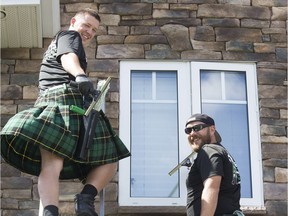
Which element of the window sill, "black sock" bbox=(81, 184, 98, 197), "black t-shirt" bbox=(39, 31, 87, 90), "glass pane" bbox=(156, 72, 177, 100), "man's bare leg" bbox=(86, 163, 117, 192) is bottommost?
the window sill

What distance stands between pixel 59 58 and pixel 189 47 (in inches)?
82.3

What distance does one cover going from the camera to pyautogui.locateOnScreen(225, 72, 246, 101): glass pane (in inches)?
205

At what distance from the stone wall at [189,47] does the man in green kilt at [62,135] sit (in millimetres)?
1531

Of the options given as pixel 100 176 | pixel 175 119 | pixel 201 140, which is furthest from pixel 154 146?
pixel 100 176

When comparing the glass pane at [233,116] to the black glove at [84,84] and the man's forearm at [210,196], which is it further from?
the black glove at [84,84]

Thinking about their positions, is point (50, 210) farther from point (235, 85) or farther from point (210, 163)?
point (235, 85)

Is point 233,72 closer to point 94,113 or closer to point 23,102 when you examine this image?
point 23,102

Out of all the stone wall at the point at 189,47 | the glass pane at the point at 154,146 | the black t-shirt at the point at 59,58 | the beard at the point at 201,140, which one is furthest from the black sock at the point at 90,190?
the stone wall at the point at 189,47

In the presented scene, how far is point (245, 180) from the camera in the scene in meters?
4.95

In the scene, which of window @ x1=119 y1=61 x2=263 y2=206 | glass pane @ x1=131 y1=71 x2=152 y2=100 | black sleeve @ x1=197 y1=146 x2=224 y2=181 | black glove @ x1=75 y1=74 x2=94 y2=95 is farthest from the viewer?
glass pane @ x1=131 y1=71 x2=152 y2=100

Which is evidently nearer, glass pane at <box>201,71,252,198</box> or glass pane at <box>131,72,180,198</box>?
glass pane at <box>131,72,180,198</box>

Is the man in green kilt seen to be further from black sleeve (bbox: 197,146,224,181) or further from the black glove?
black sleeve (bbox: 197,146,224,181)

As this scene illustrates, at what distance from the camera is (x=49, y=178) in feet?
10.2

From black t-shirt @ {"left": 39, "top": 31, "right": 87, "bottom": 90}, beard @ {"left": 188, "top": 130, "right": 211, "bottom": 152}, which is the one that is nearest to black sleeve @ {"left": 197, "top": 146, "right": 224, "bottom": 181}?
beard @ {"left": 188, "top": 130, "right": 211, "bottom": 152}
